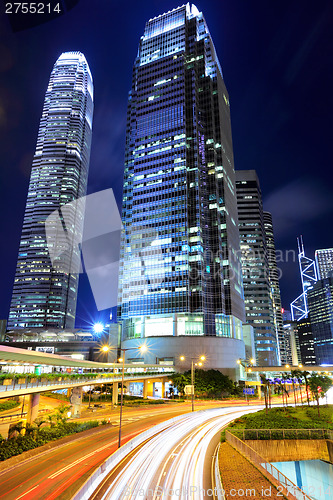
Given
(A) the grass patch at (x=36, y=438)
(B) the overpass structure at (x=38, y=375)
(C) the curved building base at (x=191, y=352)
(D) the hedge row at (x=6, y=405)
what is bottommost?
(D) the hedge row at (x=6, y=405)

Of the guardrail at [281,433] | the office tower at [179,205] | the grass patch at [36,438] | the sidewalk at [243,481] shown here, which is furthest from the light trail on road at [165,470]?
the office tower at [179,205]

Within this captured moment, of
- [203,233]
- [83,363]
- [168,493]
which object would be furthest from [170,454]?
[203,233]

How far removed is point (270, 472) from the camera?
31.1 metres

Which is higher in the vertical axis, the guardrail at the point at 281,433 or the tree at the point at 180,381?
the tree at the point at 180,381

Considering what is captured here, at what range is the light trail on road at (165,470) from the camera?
77.2 ft

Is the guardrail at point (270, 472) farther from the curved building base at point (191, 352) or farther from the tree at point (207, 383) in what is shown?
the curved building base at point (191, 352)

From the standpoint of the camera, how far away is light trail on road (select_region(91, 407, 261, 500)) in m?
23.5

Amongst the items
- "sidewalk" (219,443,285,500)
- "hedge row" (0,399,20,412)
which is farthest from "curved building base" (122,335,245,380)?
"sidewalk" (219,443,285,500)

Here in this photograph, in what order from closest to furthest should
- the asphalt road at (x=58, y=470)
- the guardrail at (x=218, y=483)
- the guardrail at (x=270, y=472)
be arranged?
the guardrail at (x=270, y=472) → the guardrail at (x=218, y=483) → the asphalt road at (x=58, y=470)

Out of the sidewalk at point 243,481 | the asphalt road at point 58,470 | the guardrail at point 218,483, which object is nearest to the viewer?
the guardrail at point 218,483

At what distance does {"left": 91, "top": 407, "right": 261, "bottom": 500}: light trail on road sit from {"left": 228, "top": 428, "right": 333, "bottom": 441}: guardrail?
429 cm

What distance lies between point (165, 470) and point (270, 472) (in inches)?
427

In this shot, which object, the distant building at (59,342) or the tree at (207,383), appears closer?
the tree at (207,383)

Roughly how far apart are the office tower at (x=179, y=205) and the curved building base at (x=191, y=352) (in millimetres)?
397
